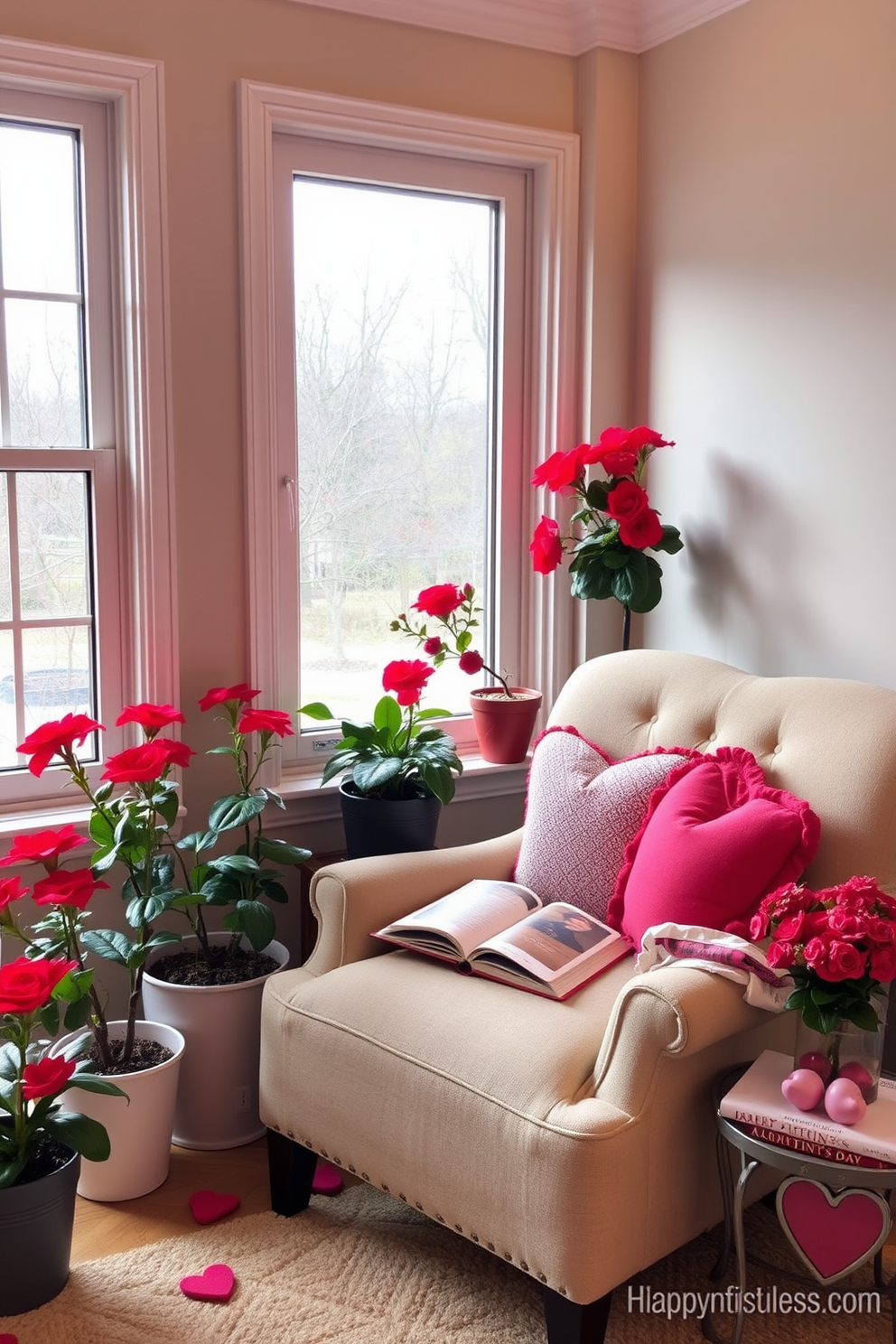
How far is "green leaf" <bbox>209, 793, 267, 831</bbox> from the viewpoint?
2521mm

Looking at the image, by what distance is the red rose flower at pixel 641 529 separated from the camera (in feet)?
9.25

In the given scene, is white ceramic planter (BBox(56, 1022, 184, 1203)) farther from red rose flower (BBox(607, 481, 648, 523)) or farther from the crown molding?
the crown molding

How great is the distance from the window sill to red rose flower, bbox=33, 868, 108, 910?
766 mm

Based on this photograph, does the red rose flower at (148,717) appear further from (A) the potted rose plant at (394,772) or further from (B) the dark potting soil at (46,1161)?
(B) the dark potting soil at (46,1161)

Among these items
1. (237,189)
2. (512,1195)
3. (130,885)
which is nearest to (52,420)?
(237,189)

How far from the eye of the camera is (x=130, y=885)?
2584mm

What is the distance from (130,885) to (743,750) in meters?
1.28

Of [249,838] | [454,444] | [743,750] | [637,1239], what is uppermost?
[454,444]

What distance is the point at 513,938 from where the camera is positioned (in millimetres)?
2199

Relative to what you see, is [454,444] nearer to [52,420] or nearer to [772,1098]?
[52,420]

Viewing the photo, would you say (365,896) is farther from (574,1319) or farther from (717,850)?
(574,1319)

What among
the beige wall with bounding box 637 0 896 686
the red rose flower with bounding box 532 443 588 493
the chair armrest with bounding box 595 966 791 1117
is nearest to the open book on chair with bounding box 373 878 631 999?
the chair armrest with bounding box 595 966 791 1117

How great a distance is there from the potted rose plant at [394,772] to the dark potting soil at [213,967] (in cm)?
31

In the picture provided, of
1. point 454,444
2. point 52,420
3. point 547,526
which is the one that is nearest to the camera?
point 52,420
